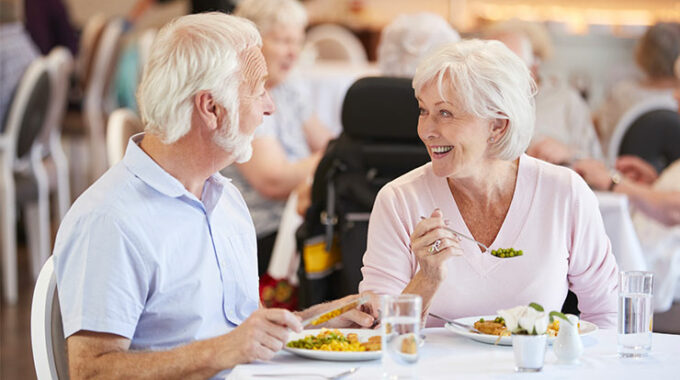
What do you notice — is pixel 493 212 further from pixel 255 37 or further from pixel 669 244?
pixel 669 244

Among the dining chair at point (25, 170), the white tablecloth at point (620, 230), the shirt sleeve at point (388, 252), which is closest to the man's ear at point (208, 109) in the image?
the shirt sleeve at point (388, 252)

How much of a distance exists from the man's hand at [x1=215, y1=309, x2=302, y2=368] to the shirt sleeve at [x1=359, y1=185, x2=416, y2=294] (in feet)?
1.75

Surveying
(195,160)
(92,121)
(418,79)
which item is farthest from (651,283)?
(92,121)

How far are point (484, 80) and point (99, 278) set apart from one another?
898mm

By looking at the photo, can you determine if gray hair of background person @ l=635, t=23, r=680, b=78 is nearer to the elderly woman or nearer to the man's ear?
the elderly woman

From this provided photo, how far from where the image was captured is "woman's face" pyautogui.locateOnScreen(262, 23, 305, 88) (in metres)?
3.89

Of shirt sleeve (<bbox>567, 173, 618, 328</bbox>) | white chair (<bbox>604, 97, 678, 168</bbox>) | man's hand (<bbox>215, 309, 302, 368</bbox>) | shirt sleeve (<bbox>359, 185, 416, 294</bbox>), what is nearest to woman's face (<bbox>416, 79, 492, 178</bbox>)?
shirt sleeve (<bbox>359, 185, 416, 294</bbox>)

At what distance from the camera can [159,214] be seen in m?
1.70

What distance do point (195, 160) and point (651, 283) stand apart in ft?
2.75

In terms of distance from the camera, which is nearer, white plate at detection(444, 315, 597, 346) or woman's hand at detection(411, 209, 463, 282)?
white plate at detection(444, 315, 597, 346)

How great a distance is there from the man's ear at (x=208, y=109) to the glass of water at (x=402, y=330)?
0.55m

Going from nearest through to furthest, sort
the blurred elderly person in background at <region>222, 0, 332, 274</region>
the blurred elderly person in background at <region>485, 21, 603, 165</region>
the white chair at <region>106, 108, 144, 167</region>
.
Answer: the white chair at <region>106, 108, 144, 167</region> → the blurred elderly person in background at <region>222, 0, 332, 274</region> → the blurred elderly person in background at <region>485, 21, 603, 165</region>

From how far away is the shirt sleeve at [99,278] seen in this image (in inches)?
63.0

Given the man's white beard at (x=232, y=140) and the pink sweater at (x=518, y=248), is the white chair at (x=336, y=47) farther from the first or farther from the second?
the man's white beard at (x=232, y=140)
